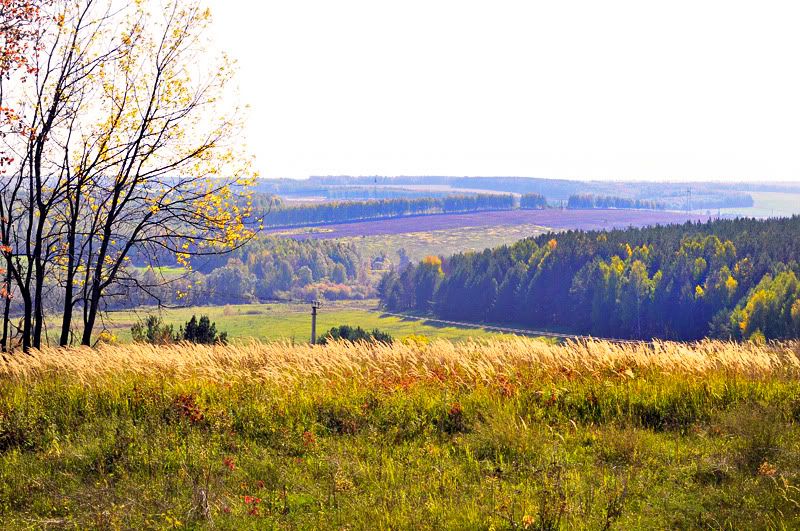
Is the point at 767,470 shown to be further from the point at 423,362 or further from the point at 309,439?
the point at 423,362

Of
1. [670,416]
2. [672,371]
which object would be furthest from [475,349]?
[670,416]

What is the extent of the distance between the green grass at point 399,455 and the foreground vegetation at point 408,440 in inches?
1.1

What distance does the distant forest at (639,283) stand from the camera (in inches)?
4941

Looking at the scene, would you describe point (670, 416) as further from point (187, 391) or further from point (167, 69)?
point (167, 69)

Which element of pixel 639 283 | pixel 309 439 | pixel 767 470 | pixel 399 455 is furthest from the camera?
pixel 639 283

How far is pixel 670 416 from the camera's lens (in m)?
10.6

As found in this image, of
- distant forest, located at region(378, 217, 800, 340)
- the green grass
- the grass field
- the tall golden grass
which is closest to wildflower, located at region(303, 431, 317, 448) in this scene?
the green grass

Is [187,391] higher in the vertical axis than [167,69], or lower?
lower

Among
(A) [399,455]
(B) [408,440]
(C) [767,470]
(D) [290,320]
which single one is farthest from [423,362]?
(D) [290,320]

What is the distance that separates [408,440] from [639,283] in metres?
139

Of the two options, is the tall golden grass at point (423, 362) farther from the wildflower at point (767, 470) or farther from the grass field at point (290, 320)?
the grass field at point (290, 320)

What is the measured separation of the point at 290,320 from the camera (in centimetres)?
15950

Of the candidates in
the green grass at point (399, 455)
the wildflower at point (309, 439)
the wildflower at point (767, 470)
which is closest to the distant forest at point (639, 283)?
the green grass at point (399, 455)

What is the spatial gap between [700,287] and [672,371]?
5235 inches
